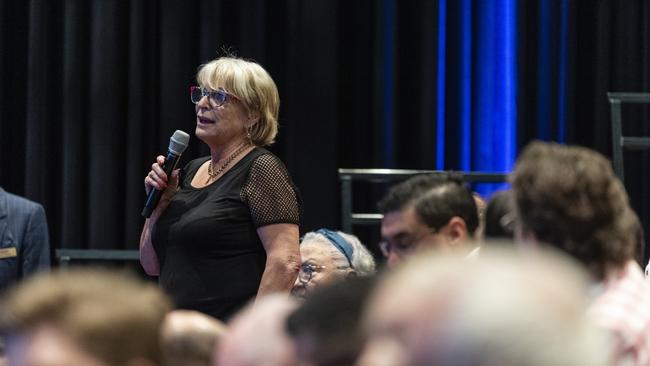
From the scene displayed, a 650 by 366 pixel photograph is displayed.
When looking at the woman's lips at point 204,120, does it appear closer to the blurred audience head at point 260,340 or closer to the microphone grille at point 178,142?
the microphone grille at point 178,142

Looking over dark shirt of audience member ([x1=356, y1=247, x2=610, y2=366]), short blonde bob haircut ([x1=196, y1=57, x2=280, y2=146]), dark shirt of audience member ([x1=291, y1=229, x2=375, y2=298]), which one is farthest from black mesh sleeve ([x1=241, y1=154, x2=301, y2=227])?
dark shirt of audience member ([x1=356, y1=247, x2=610, y2=366])

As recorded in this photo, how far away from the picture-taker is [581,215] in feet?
5.86

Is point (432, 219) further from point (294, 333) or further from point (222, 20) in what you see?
point (222, 20)

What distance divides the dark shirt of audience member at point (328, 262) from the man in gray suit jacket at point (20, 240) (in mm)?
887

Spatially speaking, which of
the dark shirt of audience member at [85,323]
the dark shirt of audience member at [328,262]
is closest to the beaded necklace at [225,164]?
the dark shirt of audience member at [328,262]

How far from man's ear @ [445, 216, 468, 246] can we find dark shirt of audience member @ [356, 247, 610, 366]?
1483mm

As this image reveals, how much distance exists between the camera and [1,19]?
208 inches

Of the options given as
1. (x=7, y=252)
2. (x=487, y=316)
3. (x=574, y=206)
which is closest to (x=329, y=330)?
(x=487, y=316)

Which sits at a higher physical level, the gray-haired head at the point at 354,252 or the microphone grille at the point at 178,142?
the microphone grille at the point at 178,142

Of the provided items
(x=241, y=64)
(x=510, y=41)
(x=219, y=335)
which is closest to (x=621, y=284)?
(x=219, y=335)

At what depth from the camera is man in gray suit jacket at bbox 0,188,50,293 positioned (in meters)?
3.90

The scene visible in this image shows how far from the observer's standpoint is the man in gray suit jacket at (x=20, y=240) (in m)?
3.90

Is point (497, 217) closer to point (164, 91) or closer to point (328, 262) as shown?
point (328, 262)

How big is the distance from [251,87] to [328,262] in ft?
2.13
